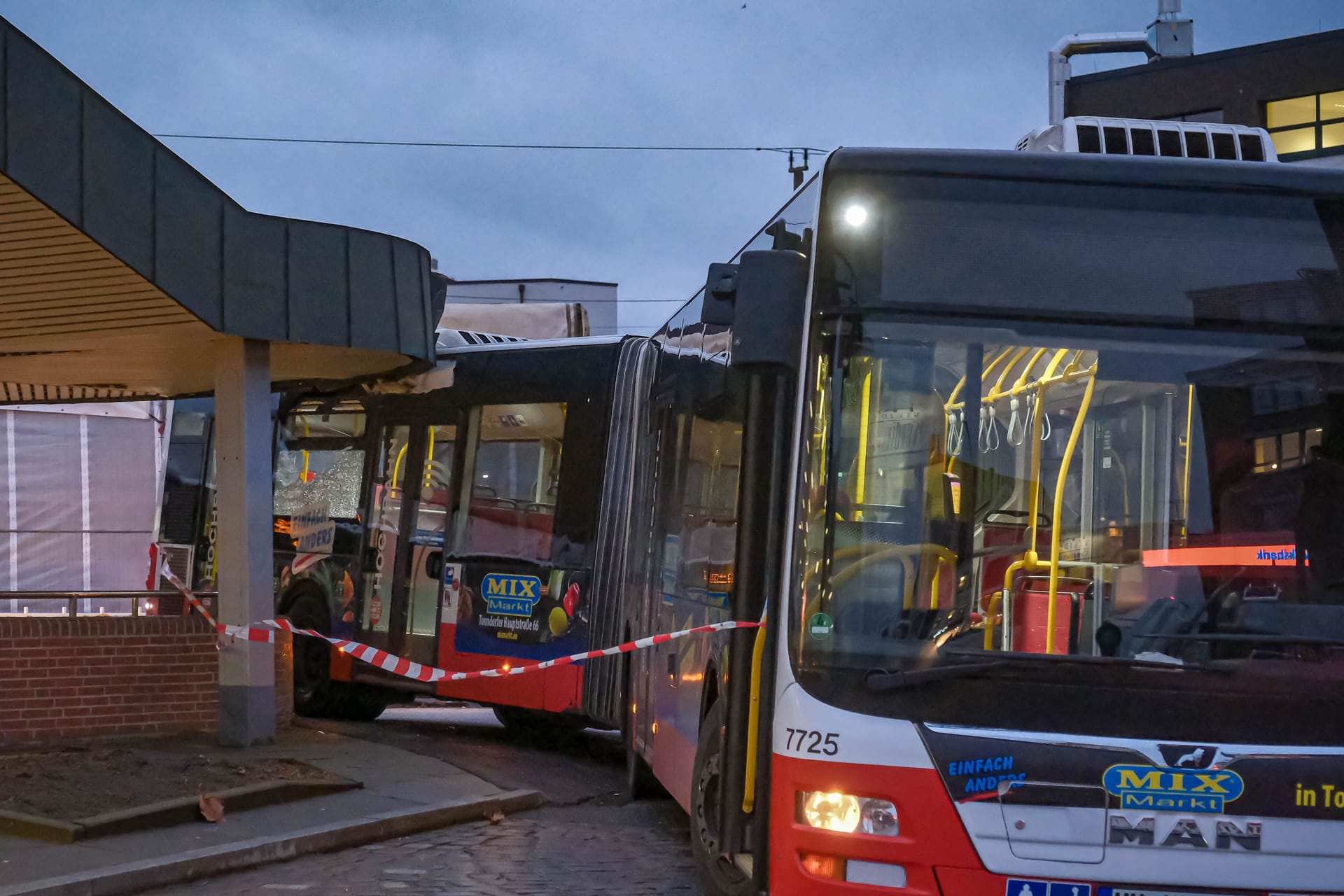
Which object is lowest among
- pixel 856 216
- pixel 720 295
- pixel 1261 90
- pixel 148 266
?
pixel 720 295

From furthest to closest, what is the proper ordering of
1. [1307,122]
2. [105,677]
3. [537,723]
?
[1307,122]
[537,723]
[105,677]

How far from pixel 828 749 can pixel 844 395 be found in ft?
3.91

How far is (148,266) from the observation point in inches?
379

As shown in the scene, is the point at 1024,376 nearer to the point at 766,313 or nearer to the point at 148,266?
the point at 766,313

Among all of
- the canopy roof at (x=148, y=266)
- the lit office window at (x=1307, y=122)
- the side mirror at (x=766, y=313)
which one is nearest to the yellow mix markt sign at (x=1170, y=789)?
the side mirror at (x=766, y=313)

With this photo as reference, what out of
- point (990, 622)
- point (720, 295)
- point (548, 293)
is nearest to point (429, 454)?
point (720, 295)

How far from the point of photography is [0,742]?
1062 centimetres

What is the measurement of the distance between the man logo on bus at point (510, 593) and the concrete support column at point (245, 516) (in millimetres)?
1770

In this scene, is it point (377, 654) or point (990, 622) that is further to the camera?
point (377, 654)

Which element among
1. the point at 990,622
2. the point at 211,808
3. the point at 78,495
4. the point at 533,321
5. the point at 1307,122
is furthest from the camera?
the point at 1307,122

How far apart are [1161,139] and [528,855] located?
5.01 m

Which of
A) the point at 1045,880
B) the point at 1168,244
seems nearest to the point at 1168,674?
the point at 1045,880

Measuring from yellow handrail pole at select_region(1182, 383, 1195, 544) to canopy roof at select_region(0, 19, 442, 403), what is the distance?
6359 millimetres

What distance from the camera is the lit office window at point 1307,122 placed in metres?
38.0
